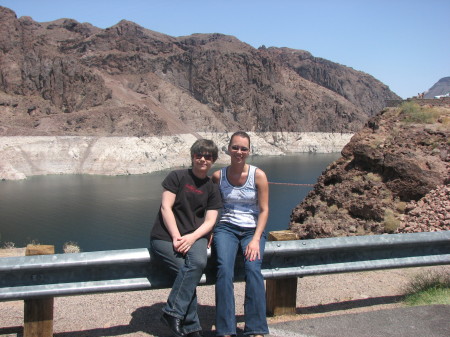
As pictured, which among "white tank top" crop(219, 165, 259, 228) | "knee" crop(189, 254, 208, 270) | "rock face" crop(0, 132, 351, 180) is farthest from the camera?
"rock face" crop(0, 132, 351, 180)

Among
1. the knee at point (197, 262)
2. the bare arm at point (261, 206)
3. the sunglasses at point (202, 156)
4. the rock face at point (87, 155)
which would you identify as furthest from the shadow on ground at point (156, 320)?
the rock face at point (87, 155)

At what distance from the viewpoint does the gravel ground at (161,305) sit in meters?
4.14

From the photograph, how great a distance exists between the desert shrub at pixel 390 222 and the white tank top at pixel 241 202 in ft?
9.45

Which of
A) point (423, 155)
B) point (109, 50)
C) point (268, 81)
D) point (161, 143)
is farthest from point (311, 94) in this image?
point (423, 155)

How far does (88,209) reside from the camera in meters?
44.9

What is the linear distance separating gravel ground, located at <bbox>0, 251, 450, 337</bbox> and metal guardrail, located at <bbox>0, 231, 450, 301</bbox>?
18.8 inches

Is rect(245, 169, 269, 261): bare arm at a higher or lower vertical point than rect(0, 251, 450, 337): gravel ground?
higher

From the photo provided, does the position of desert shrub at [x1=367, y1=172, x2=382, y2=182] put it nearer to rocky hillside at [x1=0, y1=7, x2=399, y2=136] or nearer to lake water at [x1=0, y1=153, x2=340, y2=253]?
lake water at [x1=0, y1=153, x2=340, y2=253]

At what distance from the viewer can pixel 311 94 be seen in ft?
608

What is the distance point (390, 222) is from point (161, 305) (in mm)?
3547

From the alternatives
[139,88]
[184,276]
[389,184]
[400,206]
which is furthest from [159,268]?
[139,88]

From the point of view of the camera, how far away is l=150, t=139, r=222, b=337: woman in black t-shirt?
3.73 m

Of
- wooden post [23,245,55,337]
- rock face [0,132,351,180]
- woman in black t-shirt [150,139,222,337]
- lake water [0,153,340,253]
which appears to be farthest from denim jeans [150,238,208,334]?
rock face [0,132,351,180]

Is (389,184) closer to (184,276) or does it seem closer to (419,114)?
(419,114)
